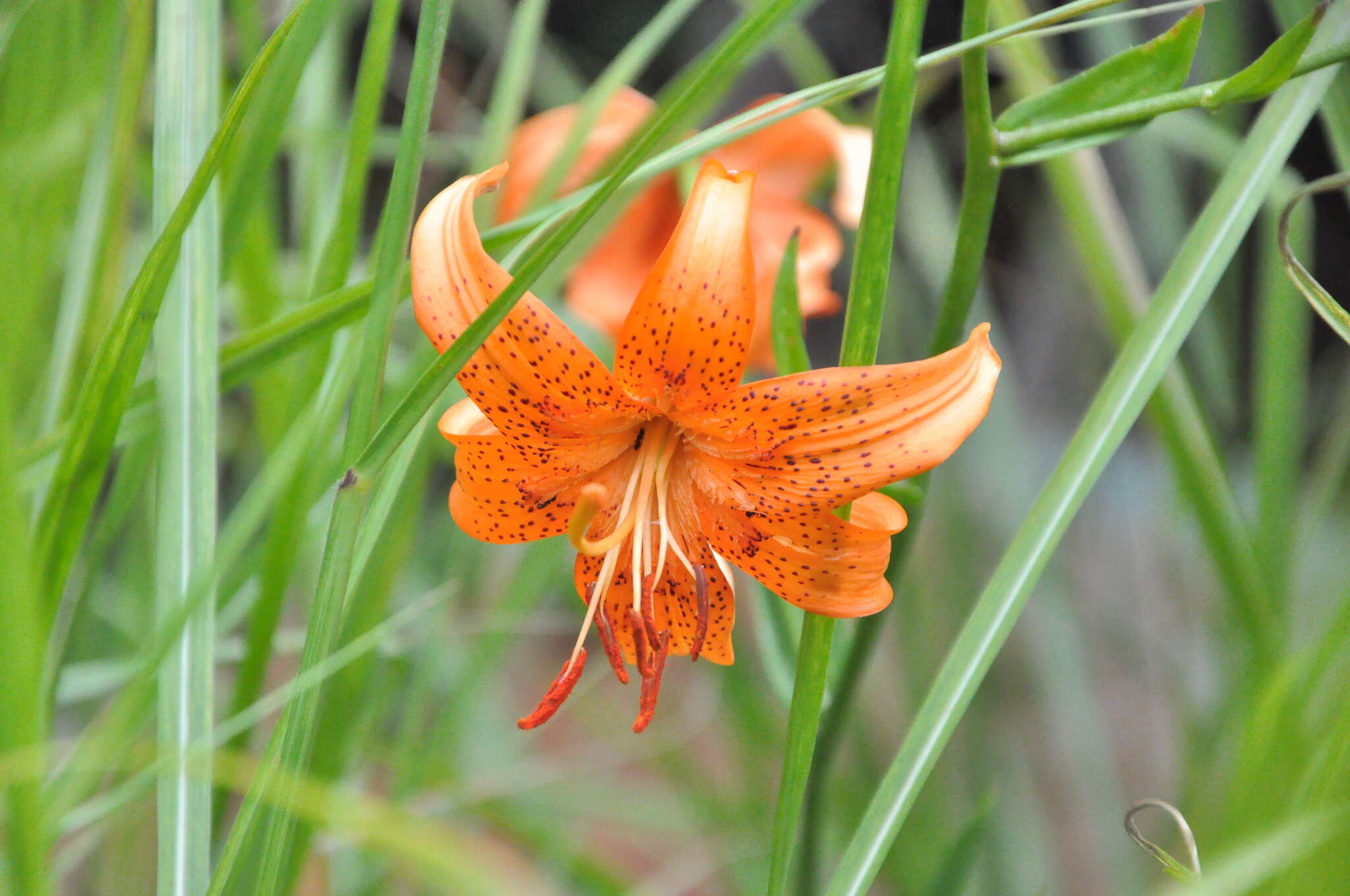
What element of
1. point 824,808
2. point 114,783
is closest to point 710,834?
point 824,808

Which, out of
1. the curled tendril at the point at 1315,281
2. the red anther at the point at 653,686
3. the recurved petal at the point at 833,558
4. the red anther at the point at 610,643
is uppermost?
the curled tendril at the point at 1315,281

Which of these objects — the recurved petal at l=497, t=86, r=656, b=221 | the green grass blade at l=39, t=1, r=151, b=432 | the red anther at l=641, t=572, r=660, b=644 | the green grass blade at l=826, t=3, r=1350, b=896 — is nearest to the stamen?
the red anther at l=641, t=572, r=660, b=644

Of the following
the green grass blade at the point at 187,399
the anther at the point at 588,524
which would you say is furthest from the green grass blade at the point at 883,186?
the green grass blade at the point at 187,399

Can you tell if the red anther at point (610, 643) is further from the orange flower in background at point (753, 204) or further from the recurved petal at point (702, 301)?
the orange flower in background at point (753, 204)

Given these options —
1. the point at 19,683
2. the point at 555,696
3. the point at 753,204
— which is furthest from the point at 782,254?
the point at 19,683

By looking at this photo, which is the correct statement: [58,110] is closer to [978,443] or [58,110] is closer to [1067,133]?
[1067,133]

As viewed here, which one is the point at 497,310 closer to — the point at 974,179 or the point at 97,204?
the point at 974,179
